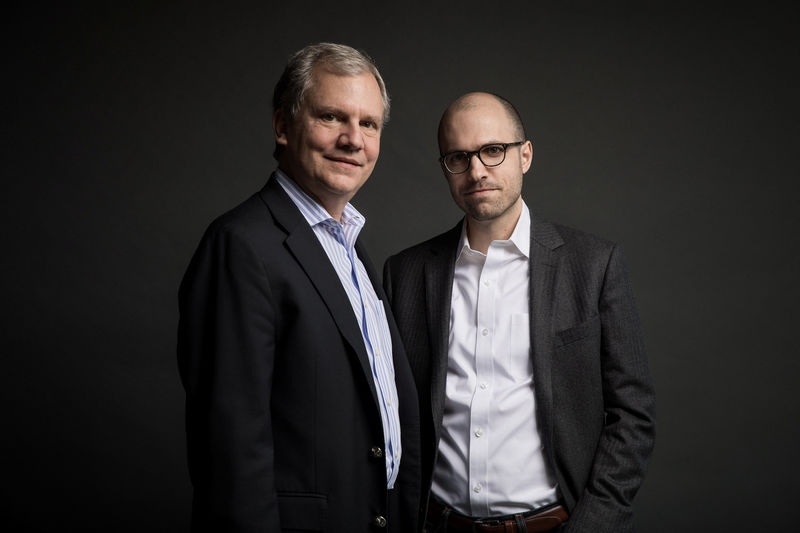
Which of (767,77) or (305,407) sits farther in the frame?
(767,77)

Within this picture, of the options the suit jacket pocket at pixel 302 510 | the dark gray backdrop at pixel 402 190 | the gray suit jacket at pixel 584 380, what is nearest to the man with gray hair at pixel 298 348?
the suit jacket pocket at pixel 302 510

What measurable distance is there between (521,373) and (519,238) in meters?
0.47

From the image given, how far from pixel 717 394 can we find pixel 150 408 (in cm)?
313

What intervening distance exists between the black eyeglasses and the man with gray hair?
16.2 inches

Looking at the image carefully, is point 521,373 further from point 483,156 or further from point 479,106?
point 479,106

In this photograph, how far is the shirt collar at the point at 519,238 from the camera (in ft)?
8.01

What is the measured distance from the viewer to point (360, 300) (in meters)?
2.12

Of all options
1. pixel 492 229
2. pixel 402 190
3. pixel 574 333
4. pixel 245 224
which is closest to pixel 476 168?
pixel 492 229

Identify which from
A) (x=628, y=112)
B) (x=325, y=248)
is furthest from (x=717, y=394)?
(x=325, y=248)

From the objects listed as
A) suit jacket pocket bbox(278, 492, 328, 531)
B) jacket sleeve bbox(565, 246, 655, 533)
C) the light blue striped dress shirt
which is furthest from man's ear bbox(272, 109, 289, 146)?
jacket sleeve bbox(565, 246, 655, 533)

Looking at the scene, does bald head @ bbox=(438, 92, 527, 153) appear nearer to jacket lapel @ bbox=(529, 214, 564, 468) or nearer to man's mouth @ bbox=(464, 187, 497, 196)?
man's mouth @ bbox=(464, 187, 497, 196)

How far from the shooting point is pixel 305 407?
1814 mm

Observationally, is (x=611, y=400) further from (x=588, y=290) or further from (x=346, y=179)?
(x=346, y=179)

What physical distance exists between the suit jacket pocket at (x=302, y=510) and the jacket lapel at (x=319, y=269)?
0.30 metres
